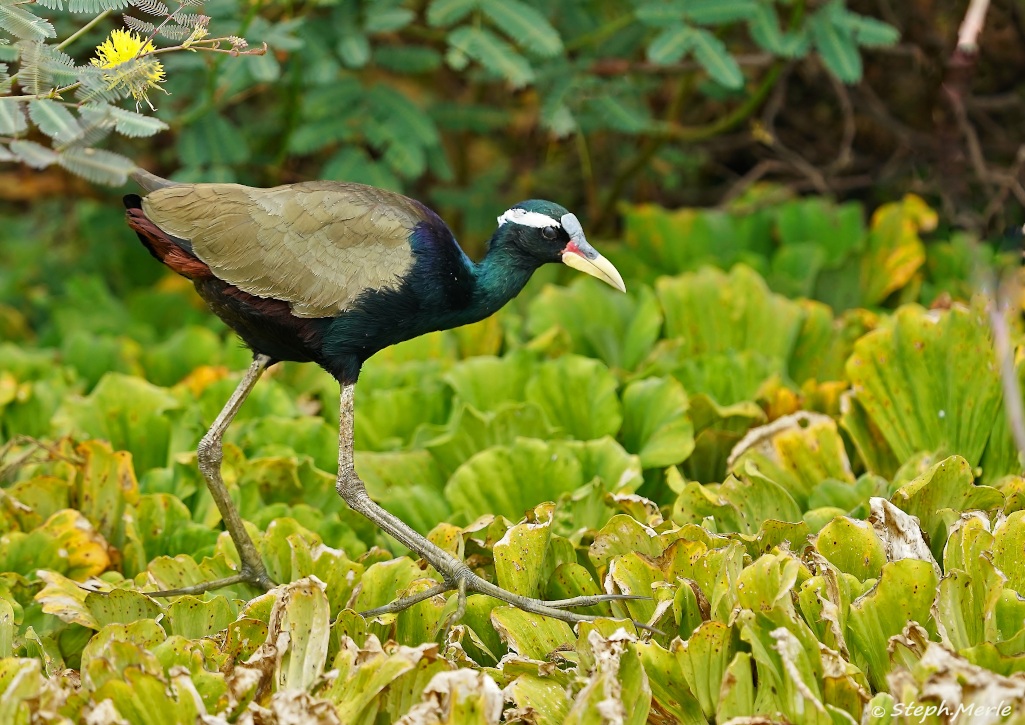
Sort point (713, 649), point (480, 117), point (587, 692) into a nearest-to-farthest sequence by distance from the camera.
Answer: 1. point (587, 692)
2. point (713, 649)
3. point (480, 117)

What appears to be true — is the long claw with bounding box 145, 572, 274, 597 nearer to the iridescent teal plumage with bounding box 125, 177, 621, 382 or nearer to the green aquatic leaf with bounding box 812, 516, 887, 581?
the iridescent teal plumage with bounding box 125, 177, 621, 382

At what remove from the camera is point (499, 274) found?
2.84 meters

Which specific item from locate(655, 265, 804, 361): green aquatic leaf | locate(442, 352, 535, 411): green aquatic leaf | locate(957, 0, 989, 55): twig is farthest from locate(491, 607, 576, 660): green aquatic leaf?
locate(655, 265, 804, 361): green aquatic leaf

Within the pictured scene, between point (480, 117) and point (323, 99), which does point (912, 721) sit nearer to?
point (323, 99)

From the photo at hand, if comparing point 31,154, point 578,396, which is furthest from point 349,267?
point 578,396

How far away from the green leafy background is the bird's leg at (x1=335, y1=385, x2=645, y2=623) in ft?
0.14

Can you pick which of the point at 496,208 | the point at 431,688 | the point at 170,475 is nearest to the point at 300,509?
the point at 170,475

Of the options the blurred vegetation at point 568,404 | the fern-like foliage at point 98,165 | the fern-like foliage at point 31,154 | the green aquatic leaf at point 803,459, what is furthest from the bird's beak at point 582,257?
the fern-like foliage at point 31,154

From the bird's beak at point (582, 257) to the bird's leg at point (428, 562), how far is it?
59 centimetres

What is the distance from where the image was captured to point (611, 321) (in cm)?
443

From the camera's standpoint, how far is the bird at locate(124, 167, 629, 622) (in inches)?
110

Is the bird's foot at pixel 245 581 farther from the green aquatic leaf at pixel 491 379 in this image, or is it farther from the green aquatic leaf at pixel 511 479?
the green aquatic leaf at pixel 491 379

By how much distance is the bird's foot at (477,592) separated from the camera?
2.69 m

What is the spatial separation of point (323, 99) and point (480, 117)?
2.73 ft
